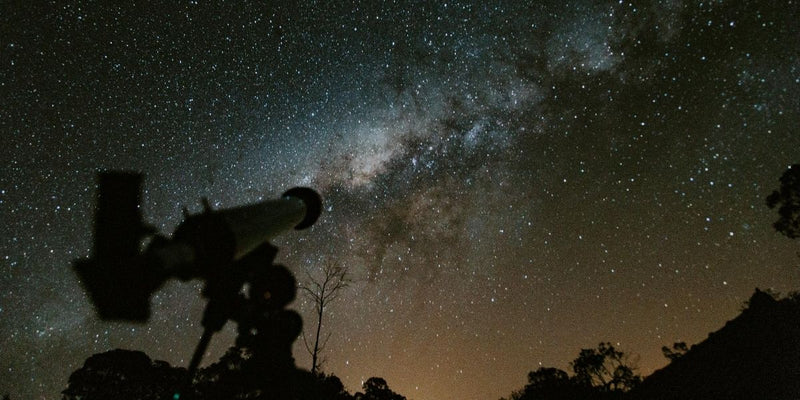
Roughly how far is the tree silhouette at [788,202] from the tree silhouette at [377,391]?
72.0 feet

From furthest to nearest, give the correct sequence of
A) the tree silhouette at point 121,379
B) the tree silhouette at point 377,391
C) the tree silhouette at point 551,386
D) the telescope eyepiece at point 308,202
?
the tree silhouette at point 551,386 < the tree silhouette at point 377,391 < the tree silhouette at point 121,379 < the telescope eyepiece at point 308,202

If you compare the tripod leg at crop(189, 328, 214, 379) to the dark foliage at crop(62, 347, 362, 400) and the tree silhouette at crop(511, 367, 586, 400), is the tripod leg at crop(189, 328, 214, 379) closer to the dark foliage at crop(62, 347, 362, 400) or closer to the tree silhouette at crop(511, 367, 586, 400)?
the dark foliage at crop(62, 347, 362, 400)

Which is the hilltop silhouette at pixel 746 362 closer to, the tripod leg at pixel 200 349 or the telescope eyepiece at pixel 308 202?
the telescope eyepiece at pixel 308 202

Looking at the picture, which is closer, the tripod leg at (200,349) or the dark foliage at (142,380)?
the tripod leg at (200,349)

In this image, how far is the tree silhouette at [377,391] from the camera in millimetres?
24703

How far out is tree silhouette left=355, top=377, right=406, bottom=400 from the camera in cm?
2470

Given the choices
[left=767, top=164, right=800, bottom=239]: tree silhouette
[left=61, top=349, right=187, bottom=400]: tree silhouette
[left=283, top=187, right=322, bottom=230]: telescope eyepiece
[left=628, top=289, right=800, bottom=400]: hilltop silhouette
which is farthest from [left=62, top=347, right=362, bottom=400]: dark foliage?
[left=767, top=164, right=800, bottom=239]: tree silhouette

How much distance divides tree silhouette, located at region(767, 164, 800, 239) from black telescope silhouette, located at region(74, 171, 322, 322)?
76.7ft

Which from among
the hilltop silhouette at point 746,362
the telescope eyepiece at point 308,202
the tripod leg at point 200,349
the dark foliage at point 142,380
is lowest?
the hilltop silhouette at point 746,362

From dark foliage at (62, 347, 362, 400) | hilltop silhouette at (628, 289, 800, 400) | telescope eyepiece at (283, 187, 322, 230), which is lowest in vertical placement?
hilltop silhouette at (628, 289, 800, 400)

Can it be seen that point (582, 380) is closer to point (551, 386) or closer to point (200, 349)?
point (551, 386)

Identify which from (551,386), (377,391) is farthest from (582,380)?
(377,391)

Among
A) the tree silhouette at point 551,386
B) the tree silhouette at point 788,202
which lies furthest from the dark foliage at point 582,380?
the tree silhouette at point 788,202

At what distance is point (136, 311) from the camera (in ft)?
6.48
